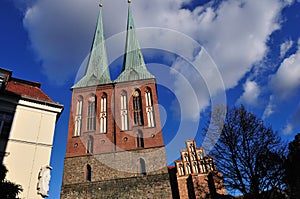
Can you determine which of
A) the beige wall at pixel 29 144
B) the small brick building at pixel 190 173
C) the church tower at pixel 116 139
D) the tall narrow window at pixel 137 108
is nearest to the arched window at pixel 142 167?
the church tower at pixel 116 139

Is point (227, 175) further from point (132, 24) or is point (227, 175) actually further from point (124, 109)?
point (132, 24)

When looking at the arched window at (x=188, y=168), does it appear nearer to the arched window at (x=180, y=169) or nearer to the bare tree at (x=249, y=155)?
the arched window at (x=180, y=169)

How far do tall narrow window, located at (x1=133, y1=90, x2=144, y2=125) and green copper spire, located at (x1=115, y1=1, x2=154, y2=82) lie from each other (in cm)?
201

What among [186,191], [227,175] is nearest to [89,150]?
[186,191]

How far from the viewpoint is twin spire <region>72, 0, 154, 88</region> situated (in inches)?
1005

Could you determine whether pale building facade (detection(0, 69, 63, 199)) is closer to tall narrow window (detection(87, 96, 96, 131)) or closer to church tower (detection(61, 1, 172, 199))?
church tower (detection(61, 1, 172, 199))

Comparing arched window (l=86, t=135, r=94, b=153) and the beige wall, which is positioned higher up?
arched window (l=86, t=135, r=94, b=153)

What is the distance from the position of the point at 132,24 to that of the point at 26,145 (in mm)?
24810

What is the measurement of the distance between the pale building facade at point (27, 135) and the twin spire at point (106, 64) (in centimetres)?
1272

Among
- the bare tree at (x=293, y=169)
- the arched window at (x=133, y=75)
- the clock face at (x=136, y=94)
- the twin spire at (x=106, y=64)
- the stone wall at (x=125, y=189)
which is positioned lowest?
the bare tree at (x=293, y=169)

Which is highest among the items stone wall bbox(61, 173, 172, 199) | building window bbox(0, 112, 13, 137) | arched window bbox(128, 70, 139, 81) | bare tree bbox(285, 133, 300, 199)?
arched window bbox(128, 70, 139, 81)

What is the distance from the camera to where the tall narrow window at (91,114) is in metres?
22.5

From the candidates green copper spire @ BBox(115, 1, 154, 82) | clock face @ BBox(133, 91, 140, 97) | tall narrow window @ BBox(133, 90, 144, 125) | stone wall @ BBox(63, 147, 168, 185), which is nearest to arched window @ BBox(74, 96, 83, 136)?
stone wall @ BBox(63, 147, 168, 185)

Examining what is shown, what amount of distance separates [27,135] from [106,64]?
18.7 meters
